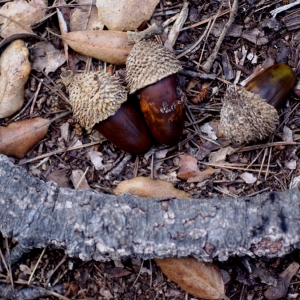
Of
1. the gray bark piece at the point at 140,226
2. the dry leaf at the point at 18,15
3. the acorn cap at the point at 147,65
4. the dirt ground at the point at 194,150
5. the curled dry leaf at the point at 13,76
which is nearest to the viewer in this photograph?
the gray bark piece at the point at 140,226

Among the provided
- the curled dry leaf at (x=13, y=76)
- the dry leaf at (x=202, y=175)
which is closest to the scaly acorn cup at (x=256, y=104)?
the dry leaf at (x=202, y=175)

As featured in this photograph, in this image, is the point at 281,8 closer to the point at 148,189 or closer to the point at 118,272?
the point at 148,189

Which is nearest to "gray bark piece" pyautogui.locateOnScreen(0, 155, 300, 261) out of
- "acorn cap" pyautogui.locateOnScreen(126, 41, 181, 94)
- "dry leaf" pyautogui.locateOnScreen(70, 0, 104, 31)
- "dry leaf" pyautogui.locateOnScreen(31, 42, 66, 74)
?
"acorn cap" pyautogui.locateOnScreen(126, 41, 181, 94)

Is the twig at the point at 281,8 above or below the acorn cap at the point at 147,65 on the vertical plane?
above

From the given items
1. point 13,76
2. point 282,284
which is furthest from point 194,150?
point 13,76

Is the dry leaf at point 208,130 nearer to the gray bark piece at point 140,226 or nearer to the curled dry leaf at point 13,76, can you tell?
the gray bark piece at point 140,226

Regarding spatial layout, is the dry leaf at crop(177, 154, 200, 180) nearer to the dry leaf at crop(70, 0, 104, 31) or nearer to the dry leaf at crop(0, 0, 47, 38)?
the dry leaf at crop(70, 0, 104, 31)

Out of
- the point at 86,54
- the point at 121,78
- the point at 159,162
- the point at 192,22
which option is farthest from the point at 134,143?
the point at 192,22

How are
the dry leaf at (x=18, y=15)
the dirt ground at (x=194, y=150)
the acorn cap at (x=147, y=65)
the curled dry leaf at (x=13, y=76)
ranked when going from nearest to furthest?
the acorn cap at (x=147, y=65)
the dirt ground at (x=194, y=150)
the curled dry leaf at (x=13, y=76)
the dry leaf at (x=18, y=15)
